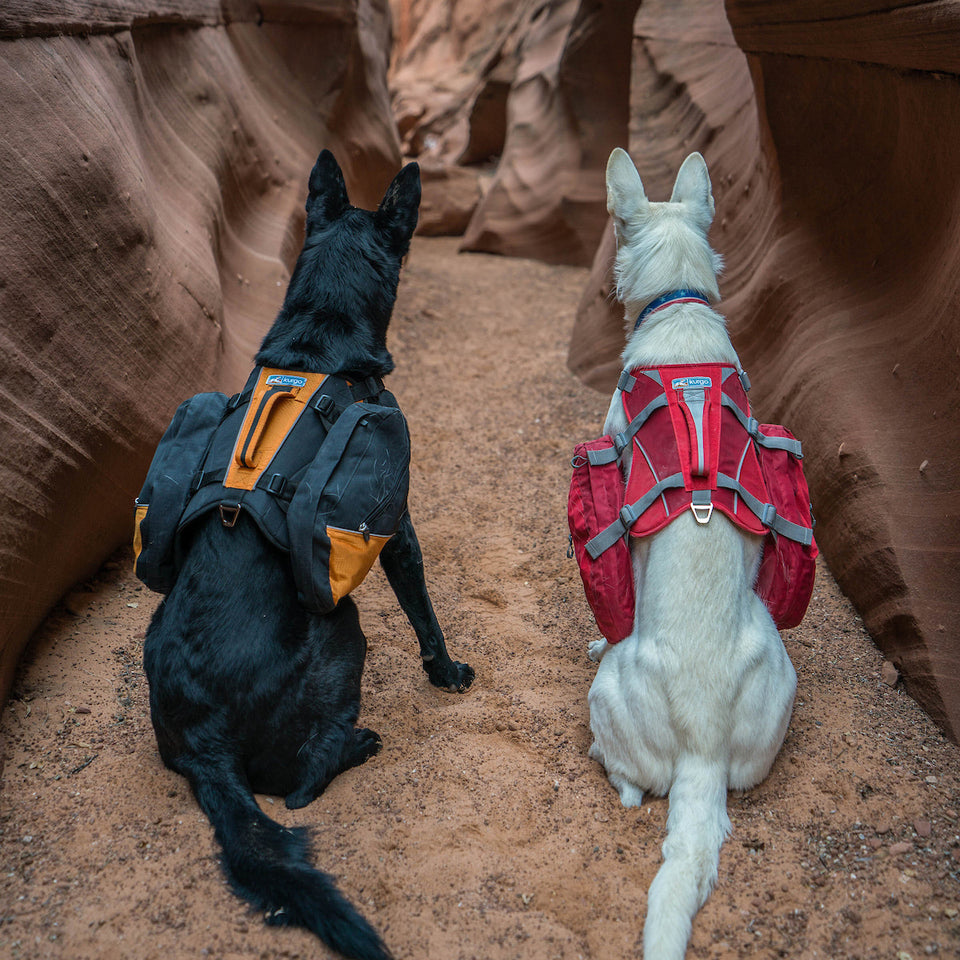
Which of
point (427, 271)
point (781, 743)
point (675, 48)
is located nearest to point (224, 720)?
point (781, 743)

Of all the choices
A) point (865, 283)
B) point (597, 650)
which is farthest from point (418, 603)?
point (865, 283)

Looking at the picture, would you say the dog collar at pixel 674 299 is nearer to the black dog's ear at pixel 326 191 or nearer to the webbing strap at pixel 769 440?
the webbing strap at pixel 769 440

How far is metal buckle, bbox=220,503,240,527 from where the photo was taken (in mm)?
2434

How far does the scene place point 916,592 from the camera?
118 inches

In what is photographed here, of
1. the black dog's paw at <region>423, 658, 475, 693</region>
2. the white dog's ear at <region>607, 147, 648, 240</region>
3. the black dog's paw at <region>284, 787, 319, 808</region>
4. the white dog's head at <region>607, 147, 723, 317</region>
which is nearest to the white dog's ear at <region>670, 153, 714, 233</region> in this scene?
the white dog's head at <region>607, 147, 723, 317</region>

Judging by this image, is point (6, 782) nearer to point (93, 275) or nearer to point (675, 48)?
point (93, 275)

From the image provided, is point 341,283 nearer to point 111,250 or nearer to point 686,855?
point 111,250

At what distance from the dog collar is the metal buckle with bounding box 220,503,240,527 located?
1.69m

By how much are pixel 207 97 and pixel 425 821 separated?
459 centimetres

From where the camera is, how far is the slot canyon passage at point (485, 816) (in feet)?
7.05

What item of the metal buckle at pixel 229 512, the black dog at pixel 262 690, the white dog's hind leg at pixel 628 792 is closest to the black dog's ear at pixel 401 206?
the black dog at pixel 262 690

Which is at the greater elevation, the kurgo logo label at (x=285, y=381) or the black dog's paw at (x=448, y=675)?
the kurgo logo label at (x=285, y=381)

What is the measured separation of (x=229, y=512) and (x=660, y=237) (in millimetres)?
1916

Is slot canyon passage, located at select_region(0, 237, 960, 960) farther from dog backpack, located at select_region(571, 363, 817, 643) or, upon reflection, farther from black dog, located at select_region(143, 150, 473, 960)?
dog backpack, located at select_region(571, 363, 817, 643)
